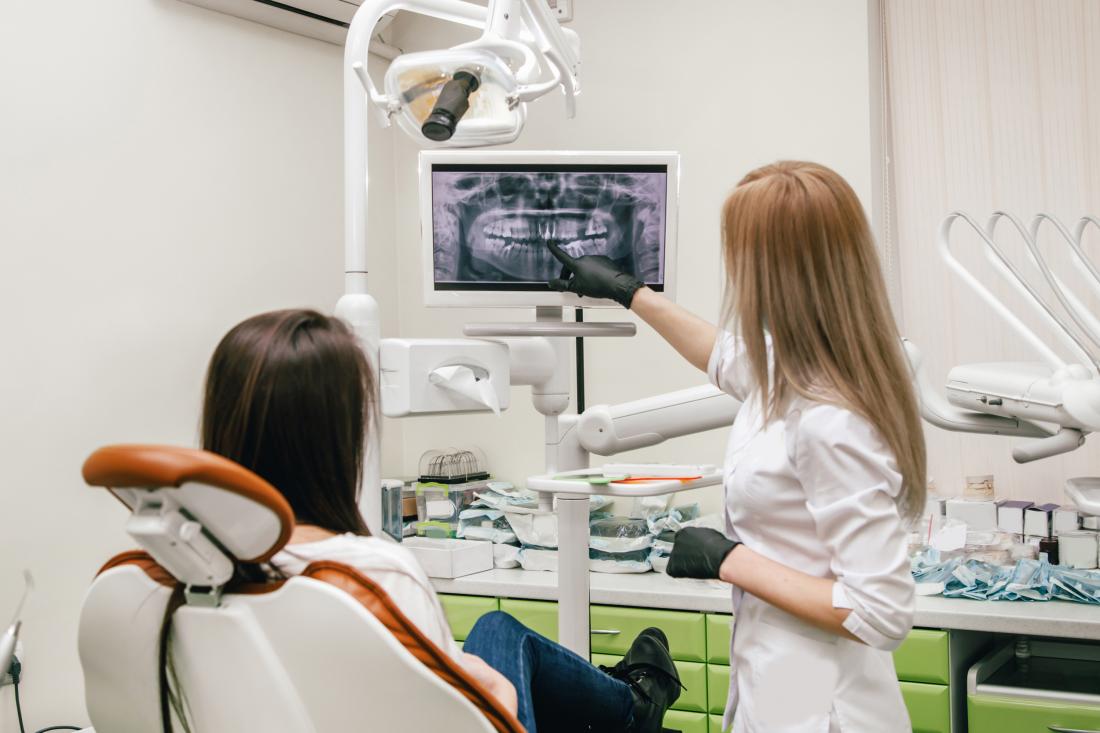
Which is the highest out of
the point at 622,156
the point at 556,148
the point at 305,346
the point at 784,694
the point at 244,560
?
the point at 556,148

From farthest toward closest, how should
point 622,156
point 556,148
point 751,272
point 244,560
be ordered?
point 556,148
point 622,156
point 751,272
point 244,560

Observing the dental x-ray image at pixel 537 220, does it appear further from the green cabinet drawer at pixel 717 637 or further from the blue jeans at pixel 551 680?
the green cabinet drawer at pixel 717 637

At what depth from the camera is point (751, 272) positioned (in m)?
1.37

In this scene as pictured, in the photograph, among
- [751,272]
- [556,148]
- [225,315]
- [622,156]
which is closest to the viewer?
[751,272]

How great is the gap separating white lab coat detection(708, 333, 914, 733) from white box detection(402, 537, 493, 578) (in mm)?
1436

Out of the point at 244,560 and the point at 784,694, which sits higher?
the point at 244,560

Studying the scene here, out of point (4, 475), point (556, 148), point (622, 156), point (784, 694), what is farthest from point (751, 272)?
point (556, 148)

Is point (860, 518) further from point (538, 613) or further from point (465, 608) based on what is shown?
point (465, 608)

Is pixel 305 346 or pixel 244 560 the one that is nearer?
pixel 244 560

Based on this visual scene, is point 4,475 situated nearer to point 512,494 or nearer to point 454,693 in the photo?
point 512,494

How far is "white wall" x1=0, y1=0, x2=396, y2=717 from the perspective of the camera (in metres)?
2.46

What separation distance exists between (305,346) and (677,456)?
2.24 metres

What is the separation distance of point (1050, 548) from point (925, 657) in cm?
52

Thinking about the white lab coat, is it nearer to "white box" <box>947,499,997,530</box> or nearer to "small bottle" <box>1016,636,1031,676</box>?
"small bottle" <box>1016,636,1031,676</box>
